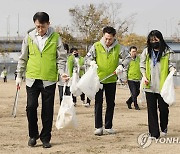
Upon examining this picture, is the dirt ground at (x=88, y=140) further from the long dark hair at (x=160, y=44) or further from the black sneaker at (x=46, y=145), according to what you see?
the long dark hair at (x=160, y=44)

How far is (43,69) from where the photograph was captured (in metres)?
6.13

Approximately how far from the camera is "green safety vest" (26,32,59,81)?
614 cm

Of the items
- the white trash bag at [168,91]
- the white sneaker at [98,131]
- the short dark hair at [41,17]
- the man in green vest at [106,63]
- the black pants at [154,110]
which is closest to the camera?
the short dark hair at [41,17]

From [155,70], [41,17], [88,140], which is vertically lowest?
[88,140]

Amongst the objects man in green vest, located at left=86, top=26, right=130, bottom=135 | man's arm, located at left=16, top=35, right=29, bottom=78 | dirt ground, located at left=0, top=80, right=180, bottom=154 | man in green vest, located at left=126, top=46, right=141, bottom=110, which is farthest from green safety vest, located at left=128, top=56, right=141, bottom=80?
man's arm, located at left=16, top=35, right=29, bottom=78

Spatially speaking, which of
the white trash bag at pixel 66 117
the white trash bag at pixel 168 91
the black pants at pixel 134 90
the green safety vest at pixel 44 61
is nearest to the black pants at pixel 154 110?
the white trash bag at pixel 168 91

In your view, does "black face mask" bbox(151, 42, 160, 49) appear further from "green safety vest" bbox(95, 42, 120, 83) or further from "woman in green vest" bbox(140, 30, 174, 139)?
"green safety vest" bbox(95, 42, 120, 83)

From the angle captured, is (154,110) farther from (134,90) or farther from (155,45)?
(134,90)

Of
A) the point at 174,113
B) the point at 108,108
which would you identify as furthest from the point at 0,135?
the point at 174,113

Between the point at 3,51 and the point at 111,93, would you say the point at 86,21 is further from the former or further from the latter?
the point at 111,93

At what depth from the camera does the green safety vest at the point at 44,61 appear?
614 cm

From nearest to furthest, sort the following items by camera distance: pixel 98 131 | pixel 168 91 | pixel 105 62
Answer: pixel 168 91 → pixel 98 131 → pixel 105 62

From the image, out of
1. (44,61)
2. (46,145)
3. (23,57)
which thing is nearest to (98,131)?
(46,145)

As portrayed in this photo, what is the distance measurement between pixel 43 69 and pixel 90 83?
131 cm
